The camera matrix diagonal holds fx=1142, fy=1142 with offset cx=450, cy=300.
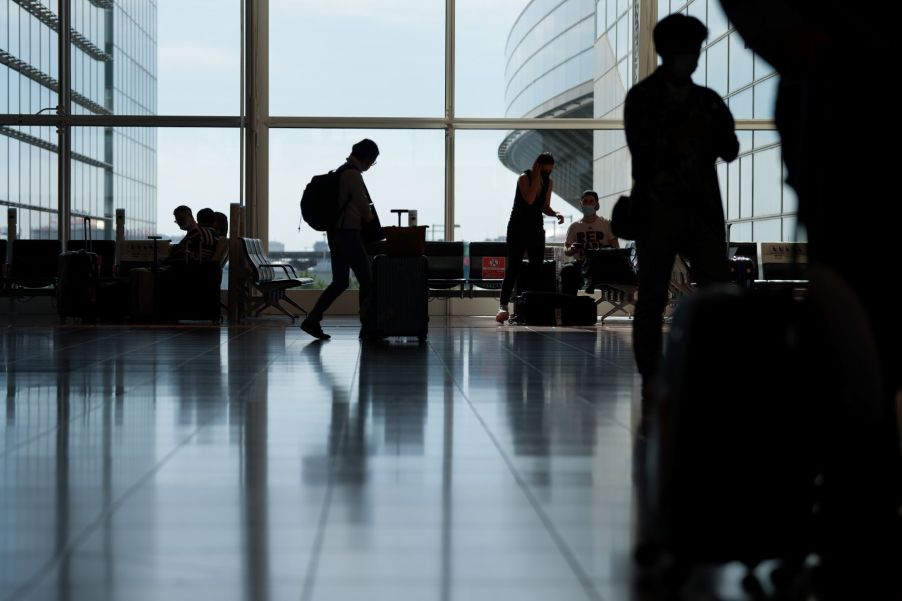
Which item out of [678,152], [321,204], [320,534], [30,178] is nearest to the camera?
[320,534]

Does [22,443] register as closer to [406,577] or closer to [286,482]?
[286,482]

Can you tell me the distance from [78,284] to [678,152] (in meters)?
8.72

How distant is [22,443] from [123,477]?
0.76 metres

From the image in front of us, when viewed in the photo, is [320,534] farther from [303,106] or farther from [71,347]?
[303,106]

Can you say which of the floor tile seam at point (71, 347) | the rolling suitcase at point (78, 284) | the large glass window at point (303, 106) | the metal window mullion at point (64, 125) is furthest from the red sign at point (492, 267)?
the metal window mullion at point (64, 125)

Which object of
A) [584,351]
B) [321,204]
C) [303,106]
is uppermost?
[303,106]

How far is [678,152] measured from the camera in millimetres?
4539

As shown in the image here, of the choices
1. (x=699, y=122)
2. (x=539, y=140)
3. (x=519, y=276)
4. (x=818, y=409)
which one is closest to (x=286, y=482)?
(x=818, y=409)

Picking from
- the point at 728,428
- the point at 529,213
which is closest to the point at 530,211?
the point at 529,213

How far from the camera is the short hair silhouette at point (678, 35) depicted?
454 centimetres

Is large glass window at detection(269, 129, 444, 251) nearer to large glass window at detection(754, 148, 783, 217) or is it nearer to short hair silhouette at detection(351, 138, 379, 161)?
large glass window at detection(754, 148, 783, 217)

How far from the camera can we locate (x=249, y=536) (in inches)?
93.8

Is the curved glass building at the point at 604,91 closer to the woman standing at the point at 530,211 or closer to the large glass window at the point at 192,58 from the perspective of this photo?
the large glass window at the point at 192,58

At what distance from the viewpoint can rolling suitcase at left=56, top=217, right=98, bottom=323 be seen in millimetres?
11836
